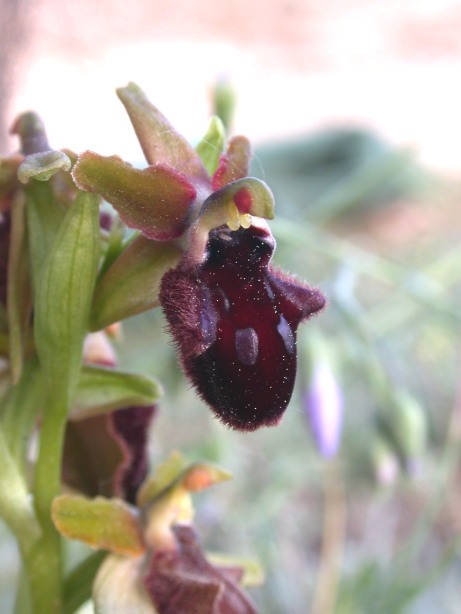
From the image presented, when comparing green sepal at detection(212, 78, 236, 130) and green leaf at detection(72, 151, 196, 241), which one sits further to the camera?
green sepal at detection(212, 78, 236, 130)

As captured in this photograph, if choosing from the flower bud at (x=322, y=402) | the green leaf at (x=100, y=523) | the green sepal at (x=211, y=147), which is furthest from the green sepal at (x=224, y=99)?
the green leaf at (x=100, y=523)

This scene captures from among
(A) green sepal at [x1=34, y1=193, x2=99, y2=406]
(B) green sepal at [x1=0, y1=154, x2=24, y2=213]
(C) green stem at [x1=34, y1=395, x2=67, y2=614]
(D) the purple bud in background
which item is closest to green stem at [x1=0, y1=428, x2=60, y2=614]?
(C) green stem at [x1=34, y1=395, x2=67, y2=614]

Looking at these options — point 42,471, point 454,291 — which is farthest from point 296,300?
point 454,291

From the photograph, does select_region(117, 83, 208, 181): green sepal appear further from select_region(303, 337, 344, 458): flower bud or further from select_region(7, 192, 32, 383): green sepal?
select_region(303, 337, 344, 458): flower bud

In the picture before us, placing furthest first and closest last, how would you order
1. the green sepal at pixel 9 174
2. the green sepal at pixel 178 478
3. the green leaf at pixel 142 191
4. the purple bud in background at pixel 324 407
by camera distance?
the purple bud in background at pixel 324 407 < the green sepal at pixel 178 478 < the green sepal at pixel 9 174 < the green leaf at pixel 142 191

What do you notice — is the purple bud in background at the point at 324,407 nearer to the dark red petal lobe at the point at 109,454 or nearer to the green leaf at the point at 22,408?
the dark red petal lobe at the point at 109,454
